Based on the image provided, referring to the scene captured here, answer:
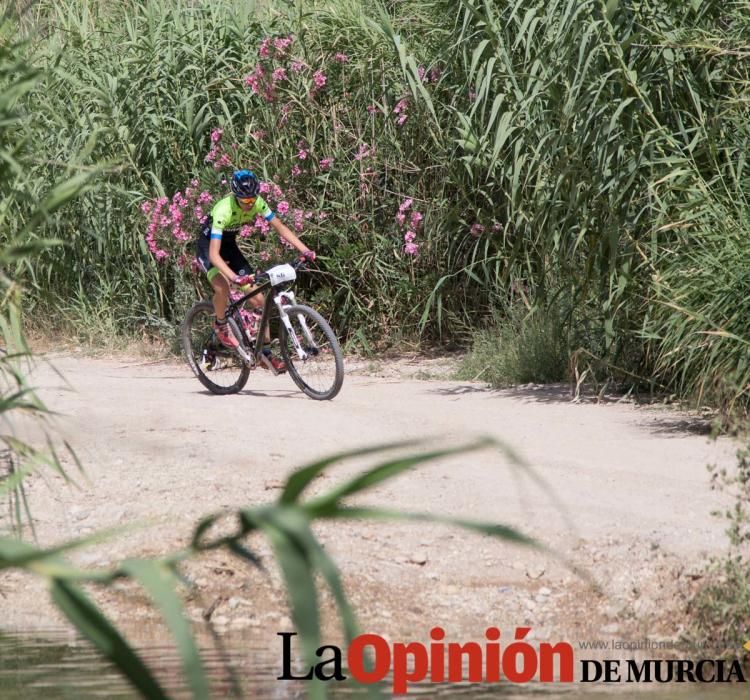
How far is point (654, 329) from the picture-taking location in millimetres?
7785

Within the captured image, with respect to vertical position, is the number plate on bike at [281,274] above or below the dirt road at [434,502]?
above

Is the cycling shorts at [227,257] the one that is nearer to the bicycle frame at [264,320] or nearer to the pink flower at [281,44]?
the bicycle frame at [264,320]

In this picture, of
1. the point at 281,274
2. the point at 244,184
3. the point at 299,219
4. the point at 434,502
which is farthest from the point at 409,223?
the point at 434,502

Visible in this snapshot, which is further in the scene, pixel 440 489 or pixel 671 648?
pixel 440 489

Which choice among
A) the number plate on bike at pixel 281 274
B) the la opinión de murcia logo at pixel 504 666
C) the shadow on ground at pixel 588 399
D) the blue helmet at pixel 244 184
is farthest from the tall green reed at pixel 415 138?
the la opinión de murcia logo at pixel 504 666

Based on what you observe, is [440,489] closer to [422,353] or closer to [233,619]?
[233,619]

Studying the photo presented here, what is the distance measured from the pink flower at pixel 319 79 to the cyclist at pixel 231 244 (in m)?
2.61

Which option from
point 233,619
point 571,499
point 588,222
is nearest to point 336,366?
point 588,222

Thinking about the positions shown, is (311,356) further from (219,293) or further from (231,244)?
(231,244)

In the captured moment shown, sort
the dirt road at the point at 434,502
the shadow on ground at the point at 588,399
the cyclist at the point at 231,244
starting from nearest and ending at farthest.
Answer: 1. the dirt road at the point at 434,502
2. the shadow on ground at the point at 588,399
3. the cyclist at the point at 231,244

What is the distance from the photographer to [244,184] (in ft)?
30.1

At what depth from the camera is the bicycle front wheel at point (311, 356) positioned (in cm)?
904

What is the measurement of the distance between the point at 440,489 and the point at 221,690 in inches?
87.7

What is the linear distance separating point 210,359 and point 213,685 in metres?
5.63
